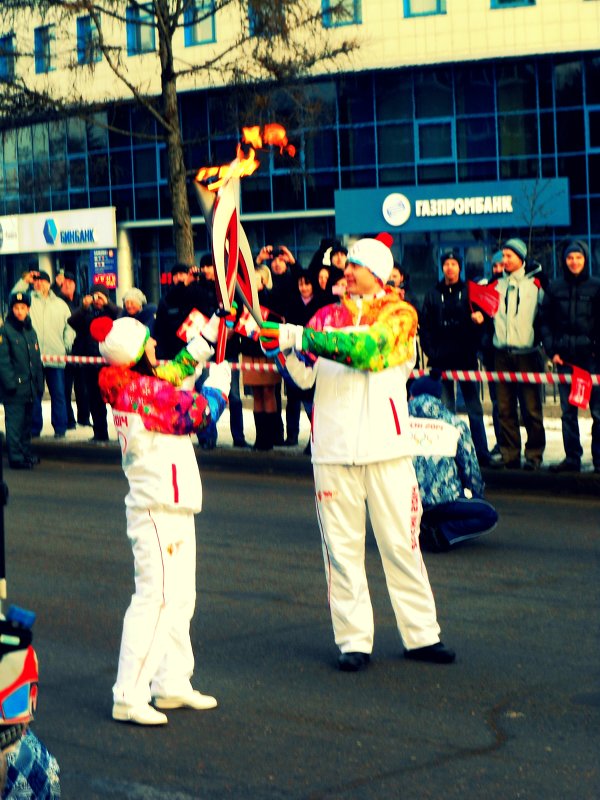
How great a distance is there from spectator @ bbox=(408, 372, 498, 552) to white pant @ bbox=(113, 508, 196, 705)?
3706mm

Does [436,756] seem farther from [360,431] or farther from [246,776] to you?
[360,431]

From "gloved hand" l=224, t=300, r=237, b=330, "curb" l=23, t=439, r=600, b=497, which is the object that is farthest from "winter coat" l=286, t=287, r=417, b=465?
"curb" l=23, t=439, r=600, b=497

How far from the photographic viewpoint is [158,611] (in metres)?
6.48

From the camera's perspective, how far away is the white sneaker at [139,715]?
638 centimetres

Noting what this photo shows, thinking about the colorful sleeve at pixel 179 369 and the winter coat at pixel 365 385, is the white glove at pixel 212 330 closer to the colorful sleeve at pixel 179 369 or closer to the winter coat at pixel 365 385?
the colorful sleeve at pixel 179 369

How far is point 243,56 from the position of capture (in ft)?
71.4

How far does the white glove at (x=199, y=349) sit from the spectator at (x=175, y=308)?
9.10 metres

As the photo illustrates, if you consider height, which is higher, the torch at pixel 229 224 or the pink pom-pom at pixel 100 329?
the torch at pixel 229 224

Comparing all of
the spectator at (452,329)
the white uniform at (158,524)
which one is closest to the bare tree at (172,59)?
the spectator at (452,329)

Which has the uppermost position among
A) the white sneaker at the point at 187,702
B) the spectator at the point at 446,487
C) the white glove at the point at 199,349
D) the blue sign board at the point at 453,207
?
the blue sign board at the point at 453,207

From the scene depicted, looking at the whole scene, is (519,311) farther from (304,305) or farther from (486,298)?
(304,305)

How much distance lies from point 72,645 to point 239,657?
0.96 m

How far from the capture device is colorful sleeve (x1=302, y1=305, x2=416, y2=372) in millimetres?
7008

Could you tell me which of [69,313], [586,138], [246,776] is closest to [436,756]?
[246,776]
